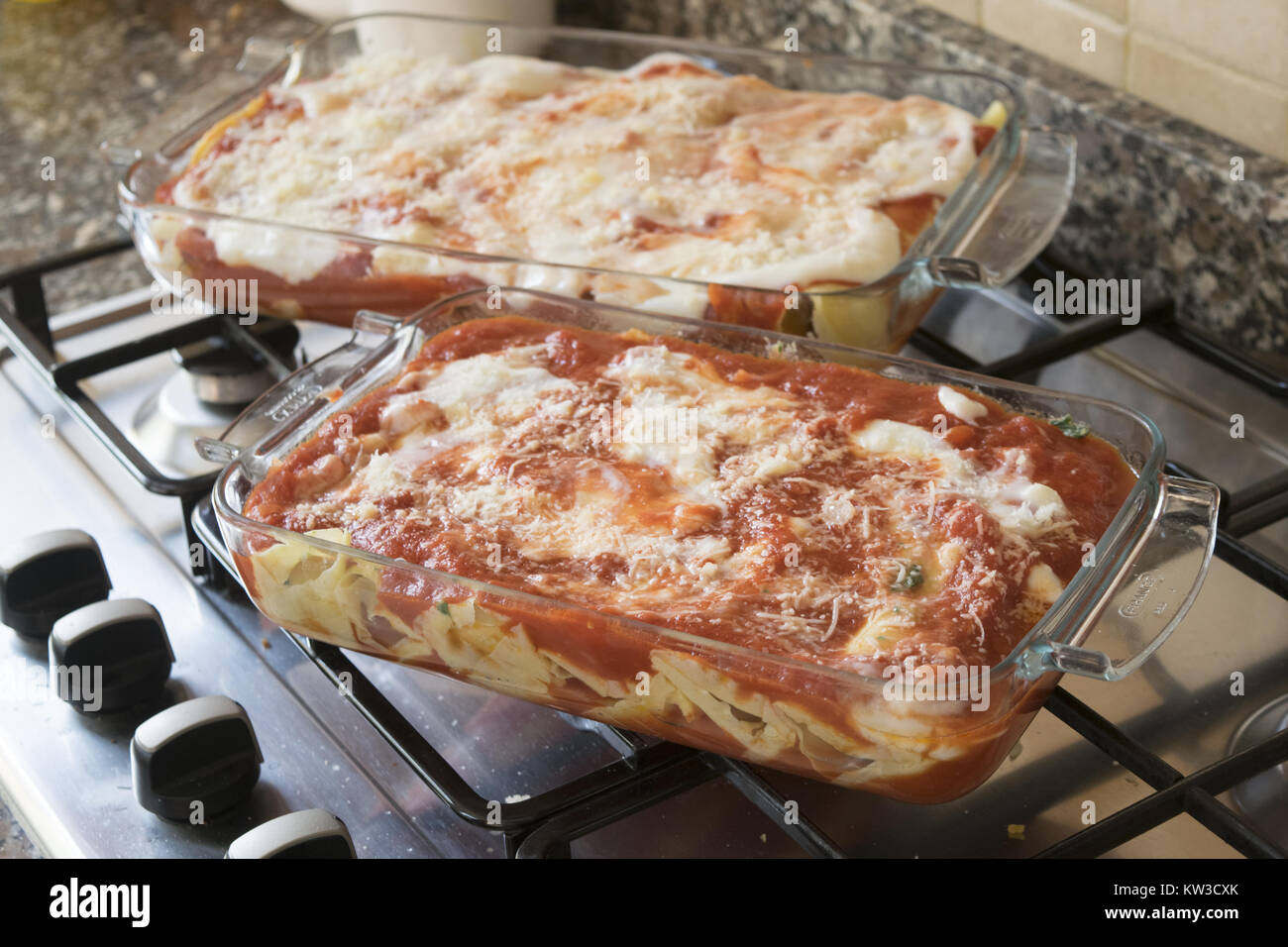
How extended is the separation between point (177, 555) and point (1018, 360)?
2.20 ft

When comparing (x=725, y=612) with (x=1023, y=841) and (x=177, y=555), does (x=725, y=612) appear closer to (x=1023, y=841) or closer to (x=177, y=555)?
(x=1023, y=841)

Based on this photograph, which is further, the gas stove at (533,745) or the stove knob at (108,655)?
the stove knob at (108,655)

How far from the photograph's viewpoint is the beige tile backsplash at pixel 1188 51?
3.67 ft

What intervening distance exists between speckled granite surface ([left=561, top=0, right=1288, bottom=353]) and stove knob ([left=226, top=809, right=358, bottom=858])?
0.84 m

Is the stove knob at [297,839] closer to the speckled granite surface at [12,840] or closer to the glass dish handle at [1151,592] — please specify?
the speckled granite surface at [12,840]

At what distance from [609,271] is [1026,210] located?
1.20 ft

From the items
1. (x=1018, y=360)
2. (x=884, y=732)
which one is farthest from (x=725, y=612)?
(x=1018, y=360)

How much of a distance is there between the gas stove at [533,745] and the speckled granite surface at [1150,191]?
7 cm

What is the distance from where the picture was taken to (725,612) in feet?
Result: 2.58
